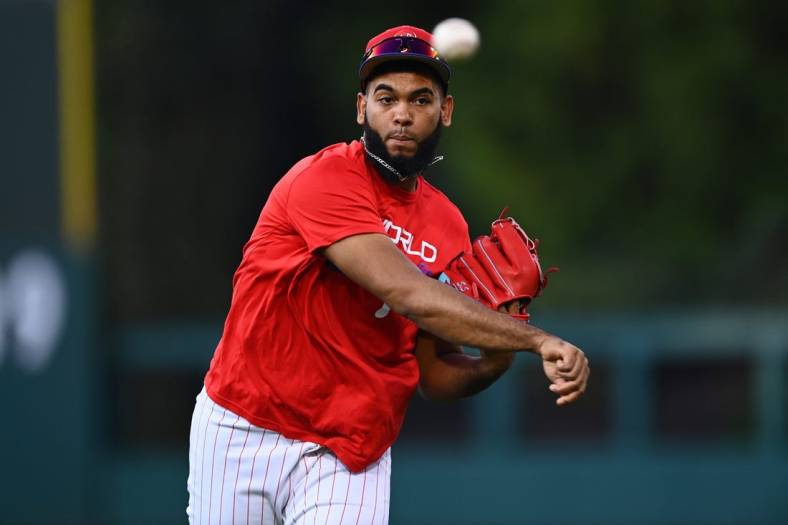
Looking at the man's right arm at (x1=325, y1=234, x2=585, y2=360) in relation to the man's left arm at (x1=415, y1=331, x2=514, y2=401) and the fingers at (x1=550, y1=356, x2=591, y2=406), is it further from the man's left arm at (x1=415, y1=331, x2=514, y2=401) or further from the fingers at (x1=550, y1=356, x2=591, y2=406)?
the man's left arm at (x1=415, y1=331, x2=514, y2=401)

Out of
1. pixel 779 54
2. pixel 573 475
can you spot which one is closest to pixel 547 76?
pixel 779 54

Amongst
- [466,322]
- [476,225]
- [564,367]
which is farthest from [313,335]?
[476,225]

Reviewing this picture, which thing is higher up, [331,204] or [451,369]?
[331,204]

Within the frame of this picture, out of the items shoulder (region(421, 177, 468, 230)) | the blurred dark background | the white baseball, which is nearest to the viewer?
shoulder (region(421, 177, 468, 230))

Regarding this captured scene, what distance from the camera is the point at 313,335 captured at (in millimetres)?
3852

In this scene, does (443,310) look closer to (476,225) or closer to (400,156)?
(400,156)

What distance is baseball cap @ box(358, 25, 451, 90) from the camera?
3.86m

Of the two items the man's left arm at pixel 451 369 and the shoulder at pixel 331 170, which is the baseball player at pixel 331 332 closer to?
the shoulder at pixel 331 170

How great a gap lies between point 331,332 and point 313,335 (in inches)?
2.1

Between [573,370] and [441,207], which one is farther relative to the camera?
[441,207]

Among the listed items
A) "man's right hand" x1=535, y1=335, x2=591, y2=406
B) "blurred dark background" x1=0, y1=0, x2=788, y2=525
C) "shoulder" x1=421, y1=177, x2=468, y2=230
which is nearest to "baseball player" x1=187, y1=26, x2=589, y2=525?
"shoulder" x1=421, y1=177, x2=468, y2=230

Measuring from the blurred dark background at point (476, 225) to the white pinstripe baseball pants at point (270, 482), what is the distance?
4.96 metres

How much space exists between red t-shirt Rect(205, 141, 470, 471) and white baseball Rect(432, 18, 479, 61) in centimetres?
54

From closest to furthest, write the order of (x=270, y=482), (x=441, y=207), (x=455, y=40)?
(x=270, y=482)
(x=441, y=207)
(x=455, y=40)
